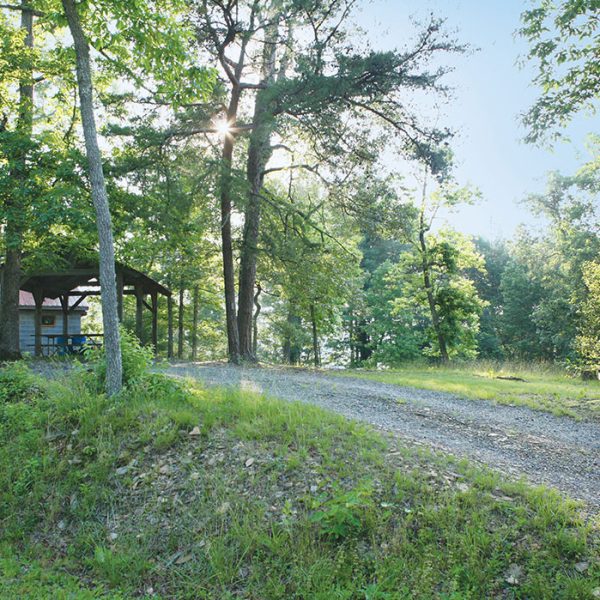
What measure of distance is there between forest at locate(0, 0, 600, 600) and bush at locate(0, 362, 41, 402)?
0.11 ft

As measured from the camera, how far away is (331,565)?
3.50 meters

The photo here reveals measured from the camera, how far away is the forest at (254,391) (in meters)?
3.69

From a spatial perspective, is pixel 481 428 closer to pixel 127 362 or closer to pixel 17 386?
pixel 127 362

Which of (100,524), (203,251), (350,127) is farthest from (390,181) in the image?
(100,524)

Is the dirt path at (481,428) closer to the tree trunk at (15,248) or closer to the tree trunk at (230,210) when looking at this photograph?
the tree trunk at (230,210)

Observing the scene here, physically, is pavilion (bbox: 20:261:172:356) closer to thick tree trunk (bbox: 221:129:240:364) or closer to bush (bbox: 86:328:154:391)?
thick tree trunk (bbox: 221:129:240:364)

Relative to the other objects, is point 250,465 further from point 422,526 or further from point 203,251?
point 203,251

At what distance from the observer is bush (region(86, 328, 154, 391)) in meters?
6.51

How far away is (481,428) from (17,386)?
22.8 feet

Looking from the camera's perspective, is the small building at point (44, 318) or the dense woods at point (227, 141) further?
the small building at point (44, 318)

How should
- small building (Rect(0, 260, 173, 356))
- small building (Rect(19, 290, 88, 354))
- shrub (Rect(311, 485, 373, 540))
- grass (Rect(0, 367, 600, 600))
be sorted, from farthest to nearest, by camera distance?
1. small building (Rect(19, 290, 88, 354))
2. small building (Rect(0, 260, 173, 356))
3. shrub (Rect(311, 485, 373, 540))
4. grass (Rect(0, 367, 600, 600))

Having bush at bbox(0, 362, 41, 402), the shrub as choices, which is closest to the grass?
the shrub

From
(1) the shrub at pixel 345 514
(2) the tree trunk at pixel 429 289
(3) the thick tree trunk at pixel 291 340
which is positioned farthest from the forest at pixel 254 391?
(3) the thick tree trunk at pixel 291 340

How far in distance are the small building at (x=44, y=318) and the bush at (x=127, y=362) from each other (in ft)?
56.3
